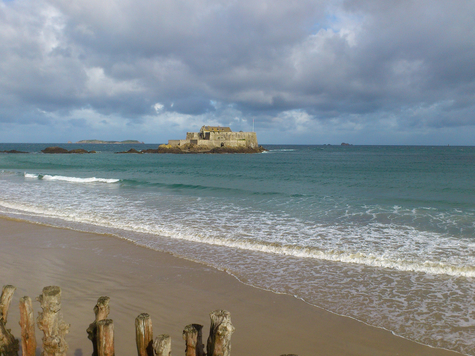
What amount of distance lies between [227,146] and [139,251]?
259 ft

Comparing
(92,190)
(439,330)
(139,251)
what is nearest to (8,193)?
(92,190)

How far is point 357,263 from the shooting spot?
8086 mm

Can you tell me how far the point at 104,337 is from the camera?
10.7 ft

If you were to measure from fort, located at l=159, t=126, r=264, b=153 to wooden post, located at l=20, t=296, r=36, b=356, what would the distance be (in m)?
80.8

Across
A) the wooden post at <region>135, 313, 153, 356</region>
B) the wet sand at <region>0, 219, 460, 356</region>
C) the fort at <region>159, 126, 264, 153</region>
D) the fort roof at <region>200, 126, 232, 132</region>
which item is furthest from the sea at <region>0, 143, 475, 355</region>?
the fort roof at <region>200, 126, 232, 132</region>

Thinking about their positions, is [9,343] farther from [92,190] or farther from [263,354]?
[92,190]

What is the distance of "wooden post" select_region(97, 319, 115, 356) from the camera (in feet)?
10.7

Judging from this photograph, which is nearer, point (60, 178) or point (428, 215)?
point (428, 215)

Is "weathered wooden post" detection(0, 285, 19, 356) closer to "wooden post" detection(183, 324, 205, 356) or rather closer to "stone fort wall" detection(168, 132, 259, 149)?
"wooden post" detection(183, 324, 205, 356)

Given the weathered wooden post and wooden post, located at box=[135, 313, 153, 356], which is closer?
wooden post, located at box=[135, 313, 153, 356]

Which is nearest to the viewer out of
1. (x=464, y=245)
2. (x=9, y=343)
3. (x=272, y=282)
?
(x=9, y=343)

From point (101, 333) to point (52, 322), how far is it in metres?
0.59

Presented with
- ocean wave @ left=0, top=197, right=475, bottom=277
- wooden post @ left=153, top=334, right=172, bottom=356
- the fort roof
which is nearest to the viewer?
wooden post @ left=153, top=334, right=172, bottom=356

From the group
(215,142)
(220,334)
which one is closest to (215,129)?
(215,142)
